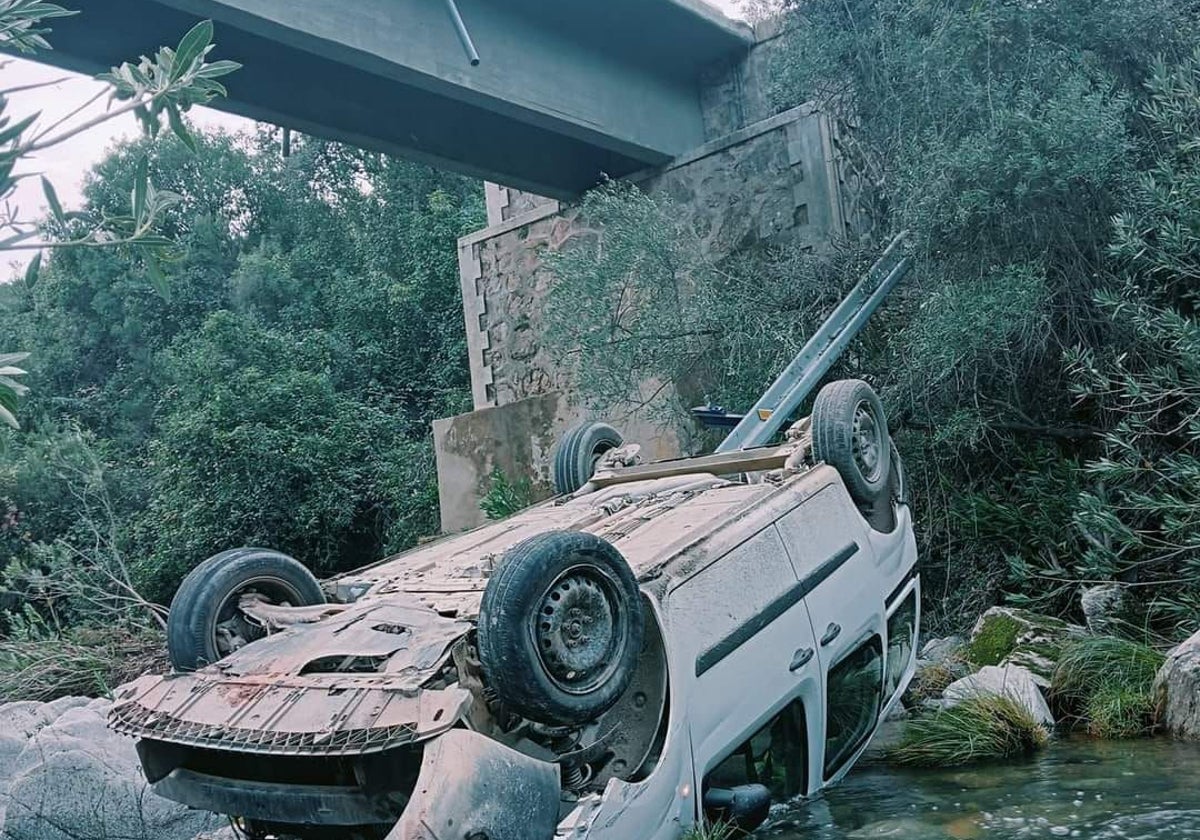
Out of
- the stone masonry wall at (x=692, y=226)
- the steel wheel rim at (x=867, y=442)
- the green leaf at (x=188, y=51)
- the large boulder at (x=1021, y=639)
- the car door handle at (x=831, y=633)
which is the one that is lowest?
the large boulder at (x=1021, y=639)

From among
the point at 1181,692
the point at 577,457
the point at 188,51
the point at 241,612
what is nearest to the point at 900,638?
the point at 1181,692

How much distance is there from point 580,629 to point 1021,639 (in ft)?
14.5

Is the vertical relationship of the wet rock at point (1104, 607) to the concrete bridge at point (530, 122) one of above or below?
below

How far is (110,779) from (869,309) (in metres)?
6.47

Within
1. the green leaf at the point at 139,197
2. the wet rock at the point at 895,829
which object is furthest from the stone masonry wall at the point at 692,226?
the green leaf at the point at 139,197

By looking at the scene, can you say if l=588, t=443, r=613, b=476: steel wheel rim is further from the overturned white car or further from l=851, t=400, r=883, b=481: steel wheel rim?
l=851, t=400, r=883, b=481: steel wheel rim

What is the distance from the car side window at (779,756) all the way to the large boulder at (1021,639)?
2626mm

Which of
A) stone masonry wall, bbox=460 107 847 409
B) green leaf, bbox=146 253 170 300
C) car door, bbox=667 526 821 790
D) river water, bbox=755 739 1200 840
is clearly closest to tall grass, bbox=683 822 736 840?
car door, bbox=667 526 821 790

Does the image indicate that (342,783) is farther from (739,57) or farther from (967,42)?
(739,57)

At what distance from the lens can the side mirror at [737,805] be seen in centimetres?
418

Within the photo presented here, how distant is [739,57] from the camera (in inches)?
524

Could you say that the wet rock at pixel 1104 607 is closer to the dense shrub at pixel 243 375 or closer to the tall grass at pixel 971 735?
the tall grass at pixel 971 735

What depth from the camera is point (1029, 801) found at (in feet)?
15.6

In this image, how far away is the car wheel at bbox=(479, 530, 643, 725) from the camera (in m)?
3.61
